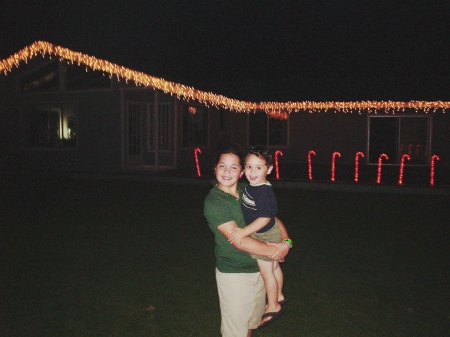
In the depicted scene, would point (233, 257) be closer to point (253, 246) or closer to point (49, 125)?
point (253, 246)

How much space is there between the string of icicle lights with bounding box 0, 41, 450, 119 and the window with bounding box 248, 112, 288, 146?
29 centimetres

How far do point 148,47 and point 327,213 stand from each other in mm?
15303

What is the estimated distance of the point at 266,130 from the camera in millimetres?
19188

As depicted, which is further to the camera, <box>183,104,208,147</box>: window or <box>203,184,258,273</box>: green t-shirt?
<box>183,104,208,147</box>: window

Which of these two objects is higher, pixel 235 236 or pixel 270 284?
pixel 235 236

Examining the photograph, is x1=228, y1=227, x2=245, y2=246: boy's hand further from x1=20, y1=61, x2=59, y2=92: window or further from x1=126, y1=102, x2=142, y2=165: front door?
x1=20, y1=61, x2=59, y2=92: window

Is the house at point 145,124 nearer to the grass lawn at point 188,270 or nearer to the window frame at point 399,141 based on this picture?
the window frame at point 399,141

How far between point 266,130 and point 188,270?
1491 centimetres

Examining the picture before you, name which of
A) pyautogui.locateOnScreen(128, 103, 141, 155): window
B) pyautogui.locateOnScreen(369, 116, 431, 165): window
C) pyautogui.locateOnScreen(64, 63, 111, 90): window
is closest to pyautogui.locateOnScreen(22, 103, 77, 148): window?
pyautogui.locateOnScreen(64, 63, 111, 90): window

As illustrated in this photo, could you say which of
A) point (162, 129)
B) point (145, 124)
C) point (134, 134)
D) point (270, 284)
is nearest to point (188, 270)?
point (270, 284)

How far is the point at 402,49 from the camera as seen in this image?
654 inches

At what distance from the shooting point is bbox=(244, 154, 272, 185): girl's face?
253 centimetres

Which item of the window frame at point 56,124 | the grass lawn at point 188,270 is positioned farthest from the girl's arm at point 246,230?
the window frame at point 56,124

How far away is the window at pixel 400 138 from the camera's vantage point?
17031 mm
